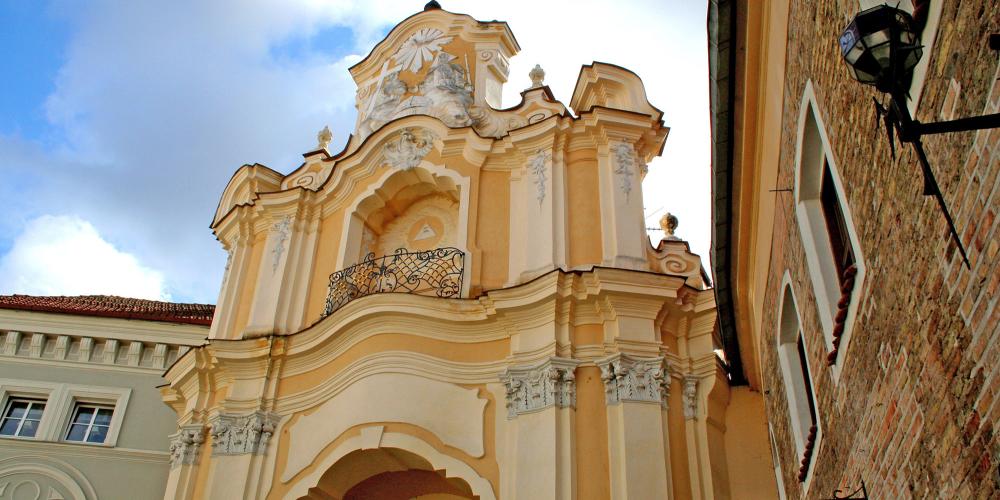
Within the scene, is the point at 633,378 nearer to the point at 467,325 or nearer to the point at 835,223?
the point at 467,325

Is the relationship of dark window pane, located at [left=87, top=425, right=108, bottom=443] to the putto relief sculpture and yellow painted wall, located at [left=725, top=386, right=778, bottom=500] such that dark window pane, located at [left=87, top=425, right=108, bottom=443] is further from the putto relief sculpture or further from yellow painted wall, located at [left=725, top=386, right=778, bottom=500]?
yellow painted wall, located at [left=725, top=386, right=778, bottom=500]

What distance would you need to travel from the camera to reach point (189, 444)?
13906 mm

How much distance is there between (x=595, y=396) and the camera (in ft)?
38.5

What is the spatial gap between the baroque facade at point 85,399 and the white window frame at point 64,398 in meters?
0.02

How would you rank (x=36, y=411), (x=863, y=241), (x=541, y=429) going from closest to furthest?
1. (x=863, y=241)
2. (x=541, y=429)
3. (x=36, y=411)

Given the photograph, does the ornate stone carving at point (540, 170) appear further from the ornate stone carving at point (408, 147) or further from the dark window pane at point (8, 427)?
the dark window pane at point (8, 427)

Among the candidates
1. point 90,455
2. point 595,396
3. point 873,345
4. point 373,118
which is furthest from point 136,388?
point 873,345

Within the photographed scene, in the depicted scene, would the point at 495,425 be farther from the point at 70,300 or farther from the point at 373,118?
the point at 70,300

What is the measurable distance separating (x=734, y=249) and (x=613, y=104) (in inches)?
243

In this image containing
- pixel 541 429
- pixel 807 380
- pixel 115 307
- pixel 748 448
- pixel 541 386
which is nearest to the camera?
pixel 807 380

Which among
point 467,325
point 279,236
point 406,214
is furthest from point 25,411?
point 467,325

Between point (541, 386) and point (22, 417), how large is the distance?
434 inches

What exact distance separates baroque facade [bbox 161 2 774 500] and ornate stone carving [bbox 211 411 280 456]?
0.12 ft

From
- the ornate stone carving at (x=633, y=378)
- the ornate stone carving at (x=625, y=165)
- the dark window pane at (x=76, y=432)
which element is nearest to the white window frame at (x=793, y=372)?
the ornate stone carving at (x=633, y=378)
